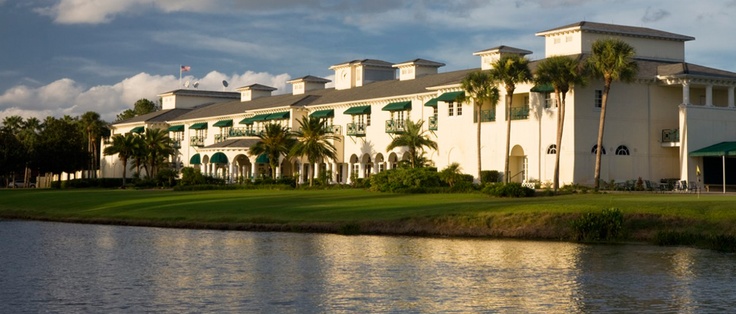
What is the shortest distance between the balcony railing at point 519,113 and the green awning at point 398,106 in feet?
40.1

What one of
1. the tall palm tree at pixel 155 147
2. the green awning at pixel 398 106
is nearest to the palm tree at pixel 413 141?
the green awning at pixel 398 106

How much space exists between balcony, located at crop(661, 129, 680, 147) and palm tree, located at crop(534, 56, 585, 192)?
7721 mm

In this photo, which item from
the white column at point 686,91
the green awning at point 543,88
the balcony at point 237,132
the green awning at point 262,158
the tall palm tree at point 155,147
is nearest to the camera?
the green awning at point 543,88

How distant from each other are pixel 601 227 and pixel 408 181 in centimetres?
2352

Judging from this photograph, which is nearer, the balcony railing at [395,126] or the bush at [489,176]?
the bush at [489,176]

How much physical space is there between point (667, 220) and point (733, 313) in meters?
18.0

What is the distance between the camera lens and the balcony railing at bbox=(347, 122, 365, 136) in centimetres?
8281

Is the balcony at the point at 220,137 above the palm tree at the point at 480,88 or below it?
below

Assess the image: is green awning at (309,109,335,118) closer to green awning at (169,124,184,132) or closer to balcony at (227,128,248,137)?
balcony at (227,128,248,137)

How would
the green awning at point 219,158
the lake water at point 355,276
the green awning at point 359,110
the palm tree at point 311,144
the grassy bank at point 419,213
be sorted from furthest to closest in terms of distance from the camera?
the green awning at point 219,158 < the green awning at point 359,110 < the palm tree at point 311,144 < the grassy bank at point 419,213 < the lake water at point 355,276

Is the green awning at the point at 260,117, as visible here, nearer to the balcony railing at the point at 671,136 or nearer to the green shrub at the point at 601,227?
the balcony railing at the point at 671,136

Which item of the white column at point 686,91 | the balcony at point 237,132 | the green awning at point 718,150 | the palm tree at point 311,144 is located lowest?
the green awning at point 718,150

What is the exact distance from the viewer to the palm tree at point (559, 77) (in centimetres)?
5922

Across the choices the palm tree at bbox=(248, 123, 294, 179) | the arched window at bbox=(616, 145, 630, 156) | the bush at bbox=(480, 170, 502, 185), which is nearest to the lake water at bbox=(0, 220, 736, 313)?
the bush at bbox=(480, 170, 502, 185)
